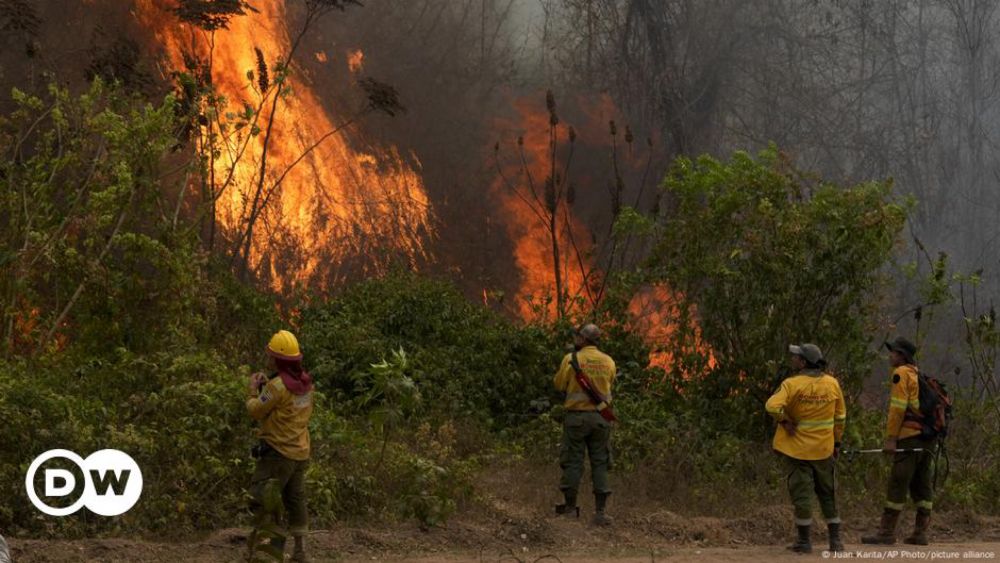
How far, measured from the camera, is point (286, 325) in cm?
1858

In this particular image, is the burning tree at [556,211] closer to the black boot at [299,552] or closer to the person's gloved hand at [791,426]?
the person's gloved hand at [791,426]

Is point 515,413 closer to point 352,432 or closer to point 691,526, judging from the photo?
point 352,432

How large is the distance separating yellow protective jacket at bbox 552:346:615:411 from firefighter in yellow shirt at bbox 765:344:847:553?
1938 mm

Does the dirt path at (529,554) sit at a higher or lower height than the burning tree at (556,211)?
lower

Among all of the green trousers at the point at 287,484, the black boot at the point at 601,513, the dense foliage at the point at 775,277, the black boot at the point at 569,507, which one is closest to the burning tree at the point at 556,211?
the dense foliage at the point at 775,277

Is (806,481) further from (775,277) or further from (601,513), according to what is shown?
(775,277)

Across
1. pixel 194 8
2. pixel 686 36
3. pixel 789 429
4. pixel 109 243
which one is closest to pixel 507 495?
pixel 789 429

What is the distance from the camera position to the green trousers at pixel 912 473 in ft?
40.1

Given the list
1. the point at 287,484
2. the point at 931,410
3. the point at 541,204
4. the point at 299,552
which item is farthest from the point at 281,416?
the point at 541,204

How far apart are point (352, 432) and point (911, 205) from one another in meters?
7.57

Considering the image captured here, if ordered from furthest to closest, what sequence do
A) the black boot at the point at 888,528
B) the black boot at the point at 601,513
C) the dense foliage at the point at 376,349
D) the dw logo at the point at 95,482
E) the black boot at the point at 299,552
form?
the black boot at the point at 601,513, the black boot at the point at 888,528, the dense foliage at the point at 376,349, the dw logo at the point at 95,482, the black boot at the point at 299,552

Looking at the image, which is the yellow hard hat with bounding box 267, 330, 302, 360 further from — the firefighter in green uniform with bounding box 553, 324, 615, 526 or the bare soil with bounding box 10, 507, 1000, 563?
the firefighter in green uniform with bounding box 553, 324, 615, 526

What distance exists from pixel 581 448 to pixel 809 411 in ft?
7.90

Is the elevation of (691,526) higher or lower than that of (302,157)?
lower
